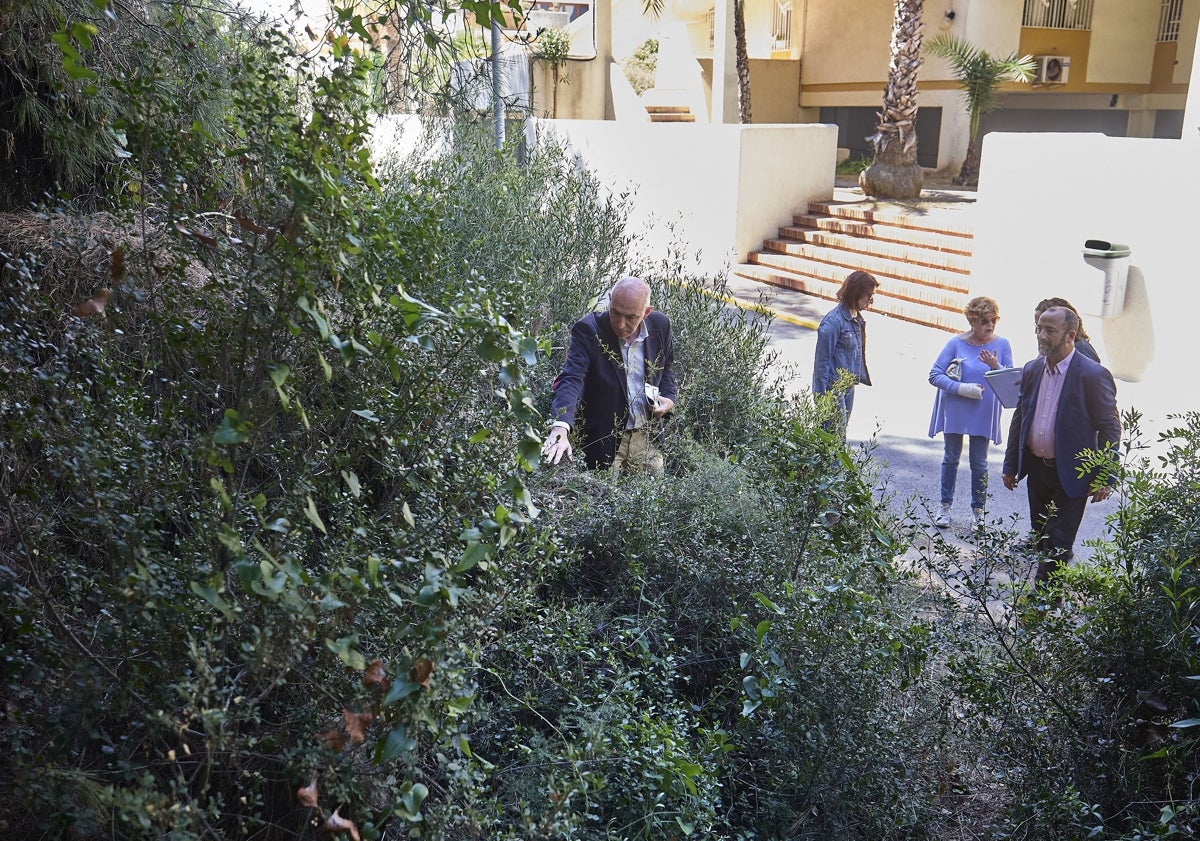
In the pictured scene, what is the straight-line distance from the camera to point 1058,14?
69.3ft

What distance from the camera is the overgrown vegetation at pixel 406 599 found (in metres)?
2.21

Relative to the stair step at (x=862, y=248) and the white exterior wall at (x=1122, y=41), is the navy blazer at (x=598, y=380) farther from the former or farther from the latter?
the white exterior wall at (x=1122, y=41)

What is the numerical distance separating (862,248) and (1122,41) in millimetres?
11270

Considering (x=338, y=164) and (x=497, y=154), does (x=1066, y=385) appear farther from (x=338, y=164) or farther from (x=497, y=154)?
(x=497, y=154)

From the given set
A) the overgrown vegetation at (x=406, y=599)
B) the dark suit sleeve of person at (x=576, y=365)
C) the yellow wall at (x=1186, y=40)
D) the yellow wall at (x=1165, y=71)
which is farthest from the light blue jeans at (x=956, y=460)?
the yellow wall at (x=1165, y=71)

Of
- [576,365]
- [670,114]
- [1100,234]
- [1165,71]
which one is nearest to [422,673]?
[576,365]

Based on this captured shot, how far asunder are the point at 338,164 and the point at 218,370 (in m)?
0.64

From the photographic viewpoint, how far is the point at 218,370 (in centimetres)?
267

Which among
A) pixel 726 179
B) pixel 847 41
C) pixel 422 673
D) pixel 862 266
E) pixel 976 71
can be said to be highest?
pixel 847 41

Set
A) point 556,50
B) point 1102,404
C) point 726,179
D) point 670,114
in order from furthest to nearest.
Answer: point 670,114, point 556,50, point 726,179, point 1102,404

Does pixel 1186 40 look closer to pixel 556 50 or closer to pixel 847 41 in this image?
pixel 847 41

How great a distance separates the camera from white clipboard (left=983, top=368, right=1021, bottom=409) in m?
6.60

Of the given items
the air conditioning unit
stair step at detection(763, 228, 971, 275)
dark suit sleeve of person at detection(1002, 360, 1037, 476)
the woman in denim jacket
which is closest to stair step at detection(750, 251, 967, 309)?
stair step at detection(763, 228, 971, 275)

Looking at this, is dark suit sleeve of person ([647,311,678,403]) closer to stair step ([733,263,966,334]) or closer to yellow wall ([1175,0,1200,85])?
stair step ([733,263,966,334])
